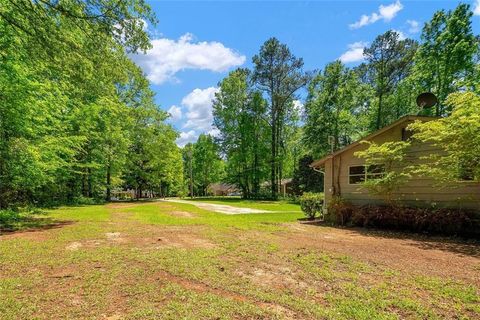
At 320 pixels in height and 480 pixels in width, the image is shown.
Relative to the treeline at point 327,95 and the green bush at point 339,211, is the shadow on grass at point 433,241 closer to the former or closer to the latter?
the green bush at point 339,211

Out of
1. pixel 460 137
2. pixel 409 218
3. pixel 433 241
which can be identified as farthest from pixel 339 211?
pixel 460 137

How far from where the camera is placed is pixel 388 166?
38.3ft

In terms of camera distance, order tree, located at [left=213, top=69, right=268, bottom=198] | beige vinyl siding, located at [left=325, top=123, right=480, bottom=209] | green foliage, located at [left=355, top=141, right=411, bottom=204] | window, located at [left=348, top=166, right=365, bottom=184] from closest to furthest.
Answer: beige vinyl siding, located at [left=325, top=123, right=480, bottom=209]
green foliage, located at [left=355, top=141, right=411, bottom=204]
window, located at [left=348, top=166, right=365, bottom=184]
tree, located at [left=213, top=69, right=268, bottom=198]

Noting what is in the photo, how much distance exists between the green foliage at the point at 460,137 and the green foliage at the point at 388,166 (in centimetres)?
122

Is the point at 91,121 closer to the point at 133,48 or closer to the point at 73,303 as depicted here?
the point at 133,48

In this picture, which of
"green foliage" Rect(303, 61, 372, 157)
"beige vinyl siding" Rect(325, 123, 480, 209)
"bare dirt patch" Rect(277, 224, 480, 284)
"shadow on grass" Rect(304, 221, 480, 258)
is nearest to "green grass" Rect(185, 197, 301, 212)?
"beige vinyl siding" Rect(325, 123, 480, 209)

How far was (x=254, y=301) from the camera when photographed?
12.6ft

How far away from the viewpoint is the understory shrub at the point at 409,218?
30.6ft

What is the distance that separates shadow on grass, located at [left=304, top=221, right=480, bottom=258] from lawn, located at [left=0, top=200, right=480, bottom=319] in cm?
10

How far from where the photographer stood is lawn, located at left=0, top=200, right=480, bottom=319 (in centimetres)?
357

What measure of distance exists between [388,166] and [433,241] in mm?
3645

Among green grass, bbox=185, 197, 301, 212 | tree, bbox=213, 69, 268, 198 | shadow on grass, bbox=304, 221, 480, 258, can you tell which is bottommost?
green grass, bbox=185, 197, 301, 212

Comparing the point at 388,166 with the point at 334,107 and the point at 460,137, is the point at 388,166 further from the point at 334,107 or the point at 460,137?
the point at 334,107

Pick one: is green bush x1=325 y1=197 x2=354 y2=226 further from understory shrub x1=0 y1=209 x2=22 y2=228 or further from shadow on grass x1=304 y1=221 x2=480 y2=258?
understory shrub x1=0 y1=209 x2=22 y2=228
